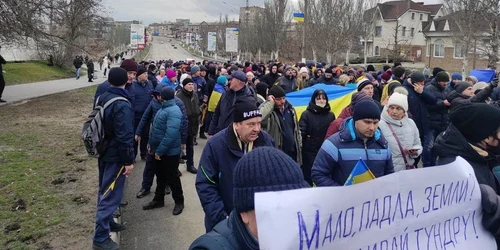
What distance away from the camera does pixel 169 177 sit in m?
6.06

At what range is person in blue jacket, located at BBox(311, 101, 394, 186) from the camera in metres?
3.59

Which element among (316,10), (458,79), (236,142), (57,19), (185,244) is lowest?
(185,244)

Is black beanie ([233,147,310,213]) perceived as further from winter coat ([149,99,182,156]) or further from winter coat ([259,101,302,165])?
winter coat ([149,99,182,156])

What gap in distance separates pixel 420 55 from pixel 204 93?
57198mm

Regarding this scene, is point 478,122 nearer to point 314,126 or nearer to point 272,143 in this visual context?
point 272,143

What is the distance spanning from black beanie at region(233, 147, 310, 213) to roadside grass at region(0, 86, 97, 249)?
363 cm

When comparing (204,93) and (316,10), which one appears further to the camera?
(316,10)

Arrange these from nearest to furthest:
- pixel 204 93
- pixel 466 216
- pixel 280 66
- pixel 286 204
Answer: pixel 286 204 → pixel 466 216 → pixel 204 93 → pixel 280 66

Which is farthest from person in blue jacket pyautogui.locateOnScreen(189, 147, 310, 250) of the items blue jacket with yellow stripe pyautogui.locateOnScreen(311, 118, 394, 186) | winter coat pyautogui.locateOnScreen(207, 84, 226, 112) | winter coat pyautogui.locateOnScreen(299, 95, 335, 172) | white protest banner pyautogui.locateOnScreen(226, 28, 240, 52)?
white protest banner pyautogui.locateOnScreen(226, 28, 240, 52)

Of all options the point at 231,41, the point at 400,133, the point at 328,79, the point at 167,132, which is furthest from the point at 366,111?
the point at 231,41

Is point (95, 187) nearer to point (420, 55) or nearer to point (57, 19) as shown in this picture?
point (57, 19)

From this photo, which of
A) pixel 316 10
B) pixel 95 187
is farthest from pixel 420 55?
pixel 95 187

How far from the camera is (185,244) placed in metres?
5.08

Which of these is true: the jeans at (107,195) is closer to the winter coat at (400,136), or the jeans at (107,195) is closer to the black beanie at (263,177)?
the winter coat at (400,136)
